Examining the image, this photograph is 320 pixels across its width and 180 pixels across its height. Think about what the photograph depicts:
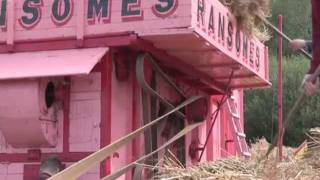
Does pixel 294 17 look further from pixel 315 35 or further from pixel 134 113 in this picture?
pixel 315 35

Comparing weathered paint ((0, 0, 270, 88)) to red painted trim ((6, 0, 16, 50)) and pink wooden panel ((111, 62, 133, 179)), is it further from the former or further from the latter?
pink wooden panel ((111, 62, 133, 179))

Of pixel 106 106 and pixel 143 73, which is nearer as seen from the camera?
pixel 106 106

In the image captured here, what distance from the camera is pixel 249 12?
7145 mm

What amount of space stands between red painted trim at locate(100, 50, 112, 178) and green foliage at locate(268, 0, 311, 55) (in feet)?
78.6

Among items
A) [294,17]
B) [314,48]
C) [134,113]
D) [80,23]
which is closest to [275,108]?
[294,17]

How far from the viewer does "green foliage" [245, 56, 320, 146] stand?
23891 mm

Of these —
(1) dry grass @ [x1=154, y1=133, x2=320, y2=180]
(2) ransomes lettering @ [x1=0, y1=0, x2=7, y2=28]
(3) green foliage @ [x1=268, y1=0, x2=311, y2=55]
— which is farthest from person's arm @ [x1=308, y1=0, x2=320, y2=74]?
(3) green foliage @ [x1=268, y1=0, x2=311, y2=55]

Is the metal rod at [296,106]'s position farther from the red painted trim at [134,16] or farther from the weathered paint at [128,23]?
the red painted trim at [134,16]

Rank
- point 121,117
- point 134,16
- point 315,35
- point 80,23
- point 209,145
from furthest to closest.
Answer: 1. point 209,145
2. point 121,117
3. point 80,23
4. point 134,16
5. point 315,35

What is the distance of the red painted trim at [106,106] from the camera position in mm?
5703

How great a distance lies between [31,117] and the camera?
5.65 m

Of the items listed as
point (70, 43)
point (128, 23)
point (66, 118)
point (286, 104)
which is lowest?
point (66, 118)

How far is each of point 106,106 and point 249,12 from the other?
7.16 feet

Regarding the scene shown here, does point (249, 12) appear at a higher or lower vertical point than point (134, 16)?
higher
